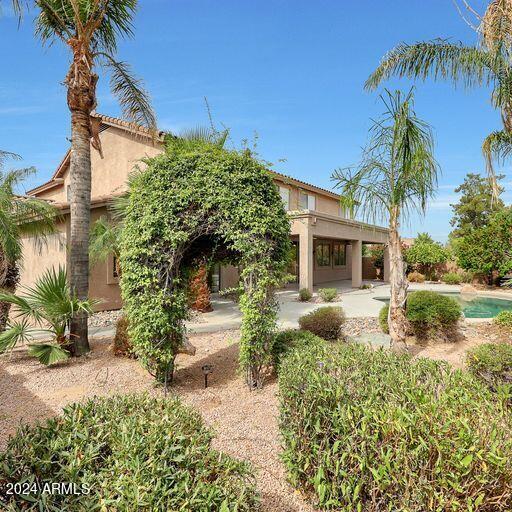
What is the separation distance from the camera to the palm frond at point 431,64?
8.88 meters

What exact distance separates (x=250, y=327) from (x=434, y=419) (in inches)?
148

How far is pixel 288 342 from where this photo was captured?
704 centimetres

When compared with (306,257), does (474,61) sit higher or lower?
higher

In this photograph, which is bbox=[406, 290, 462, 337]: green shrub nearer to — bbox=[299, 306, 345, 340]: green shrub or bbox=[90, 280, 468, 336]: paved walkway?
bbox=[299, 306, 345, 340]: green shrub

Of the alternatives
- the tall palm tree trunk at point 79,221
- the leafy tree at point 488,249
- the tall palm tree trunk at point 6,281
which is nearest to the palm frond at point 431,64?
the tall palm tree trunk at point 79,221

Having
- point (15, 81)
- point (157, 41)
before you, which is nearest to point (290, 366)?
point (157, 41)

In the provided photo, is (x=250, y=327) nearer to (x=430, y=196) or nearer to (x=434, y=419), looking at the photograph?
(x=434, y=419)

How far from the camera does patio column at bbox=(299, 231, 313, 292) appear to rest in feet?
62.3

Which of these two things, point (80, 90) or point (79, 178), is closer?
point (80, 90)

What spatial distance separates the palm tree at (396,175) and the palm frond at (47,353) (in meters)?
7.42

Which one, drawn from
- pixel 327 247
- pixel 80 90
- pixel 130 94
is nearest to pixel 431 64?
pixel 130 94

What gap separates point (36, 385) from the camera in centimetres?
681

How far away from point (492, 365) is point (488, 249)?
78.8ft

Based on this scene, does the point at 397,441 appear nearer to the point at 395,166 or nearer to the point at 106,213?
the point at 395,166
